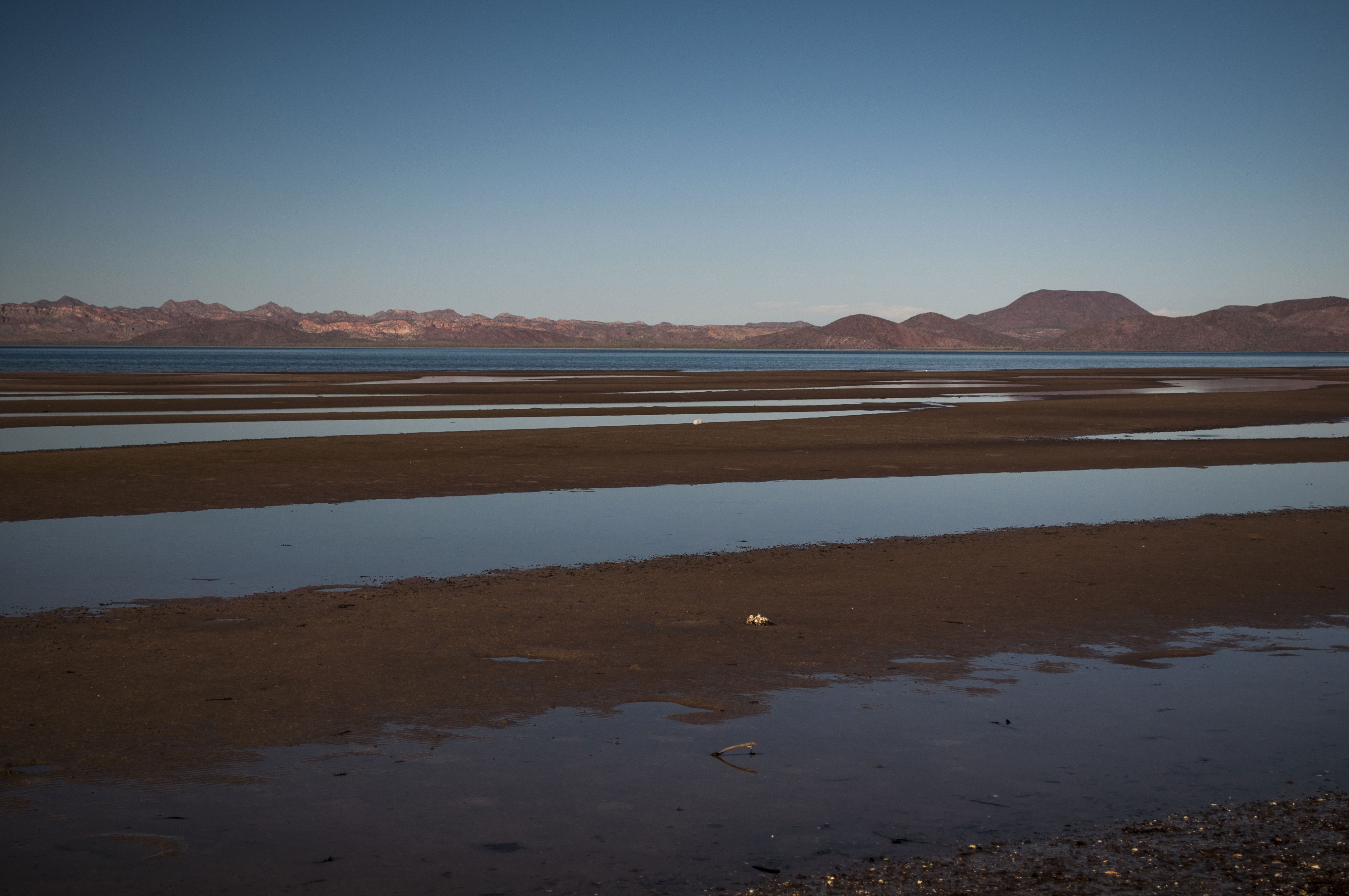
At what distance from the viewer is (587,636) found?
33.6ft

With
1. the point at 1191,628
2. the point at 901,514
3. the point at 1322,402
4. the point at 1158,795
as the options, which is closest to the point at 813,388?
the point at 1322,402

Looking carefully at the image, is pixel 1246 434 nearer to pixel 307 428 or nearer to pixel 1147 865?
pixel 307 428

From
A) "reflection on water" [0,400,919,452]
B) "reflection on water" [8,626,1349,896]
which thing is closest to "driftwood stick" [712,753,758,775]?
"reflection on water" [8,626,1349,896]

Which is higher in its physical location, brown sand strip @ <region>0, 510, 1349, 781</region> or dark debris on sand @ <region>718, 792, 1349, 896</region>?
dark debris on sand @ <region>718, 792, 1349, 896</region>

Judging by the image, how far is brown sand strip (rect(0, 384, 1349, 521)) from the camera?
824 inches

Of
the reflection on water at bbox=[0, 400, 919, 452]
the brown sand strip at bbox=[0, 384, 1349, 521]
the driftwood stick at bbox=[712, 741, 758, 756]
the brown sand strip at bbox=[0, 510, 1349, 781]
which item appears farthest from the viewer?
the reflection on water at bbox=[0, 400, 919, 452]

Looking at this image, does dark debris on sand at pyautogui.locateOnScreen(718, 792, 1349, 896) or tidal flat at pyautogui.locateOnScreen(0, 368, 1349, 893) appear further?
tidal flat at pyautogui.locateOnScreen(0, 368, 1349, 893)

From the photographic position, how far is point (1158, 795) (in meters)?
6.39

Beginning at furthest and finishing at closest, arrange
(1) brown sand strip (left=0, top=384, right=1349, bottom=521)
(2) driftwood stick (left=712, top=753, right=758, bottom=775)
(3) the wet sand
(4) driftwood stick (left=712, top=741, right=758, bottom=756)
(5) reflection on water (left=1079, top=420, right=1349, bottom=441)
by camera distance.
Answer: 1. (5) reflection on water (left=1079, top=420, right=1349, bottom=441)
2. (3) the wet sand
3. (1) brown sand strip (left=0, top=384, right=1349, bottom=521)
4. (4) driftwood stick (left=712, top=741, right=758, bottom=756)
5. (2) driftwood stick (left=712, top=753, right=758, bottom=775)

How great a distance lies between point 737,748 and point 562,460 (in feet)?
66.0

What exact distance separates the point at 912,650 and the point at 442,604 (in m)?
5.07

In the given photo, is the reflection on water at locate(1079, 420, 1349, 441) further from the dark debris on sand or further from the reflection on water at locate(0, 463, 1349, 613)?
the dark debris on sand

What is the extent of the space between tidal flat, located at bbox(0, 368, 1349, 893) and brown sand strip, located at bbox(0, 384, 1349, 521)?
13.3 ft

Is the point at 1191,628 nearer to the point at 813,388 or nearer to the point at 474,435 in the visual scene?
the point at 474,435
